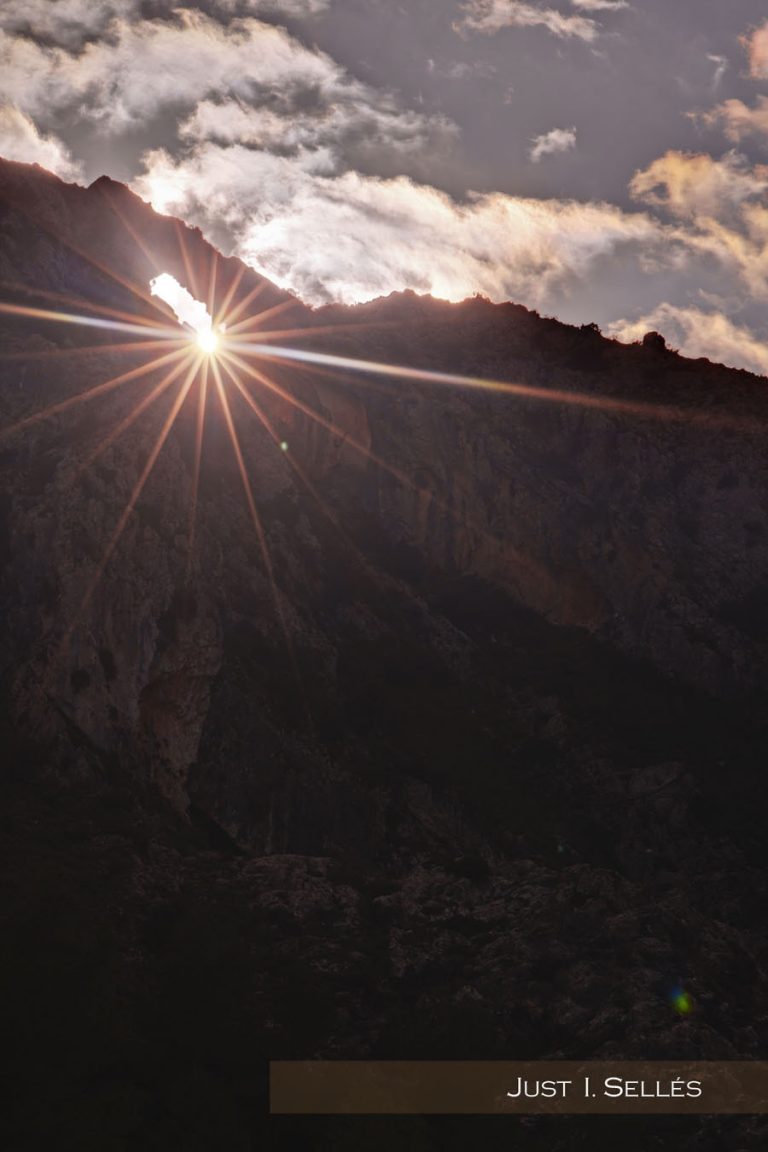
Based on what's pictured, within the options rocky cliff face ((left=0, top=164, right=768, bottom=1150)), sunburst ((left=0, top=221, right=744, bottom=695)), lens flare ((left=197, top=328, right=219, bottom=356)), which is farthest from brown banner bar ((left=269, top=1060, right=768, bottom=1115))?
lens flare ((left=197, top=328, right=219, bottom=356))

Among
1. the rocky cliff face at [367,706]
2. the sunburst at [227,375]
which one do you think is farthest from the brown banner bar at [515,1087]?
the sunburst at [227,375]

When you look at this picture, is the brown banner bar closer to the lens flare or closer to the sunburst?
the sunburst

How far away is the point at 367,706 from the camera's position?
54312 millimetres

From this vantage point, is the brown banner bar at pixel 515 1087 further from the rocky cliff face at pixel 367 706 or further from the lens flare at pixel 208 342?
the lens flare at pixel 208 342

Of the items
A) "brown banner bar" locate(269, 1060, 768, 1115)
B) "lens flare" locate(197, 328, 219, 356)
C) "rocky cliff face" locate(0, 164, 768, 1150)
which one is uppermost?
"lens flare" locate(197, 328, 219, 356)

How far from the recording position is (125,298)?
248 feet

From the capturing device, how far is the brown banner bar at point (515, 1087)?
86.2 ft

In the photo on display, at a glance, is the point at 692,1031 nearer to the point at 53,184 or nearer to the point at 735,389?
the point at 735,389

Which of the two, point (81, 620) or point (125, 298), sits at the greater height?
point (125, 298)

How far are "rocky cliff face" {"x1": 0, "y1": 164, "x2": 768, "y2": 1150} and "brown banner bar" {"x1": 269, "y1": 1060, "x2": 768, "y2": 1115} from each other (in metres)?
0.82

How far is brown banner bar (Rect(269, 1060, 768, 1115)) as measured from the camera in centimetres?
2628

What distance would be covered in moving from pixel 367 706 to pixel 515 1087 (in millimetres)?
28258

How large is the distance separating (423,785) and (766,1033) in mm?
22574

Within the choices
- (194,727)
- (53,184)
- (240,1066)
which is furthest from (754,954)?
(53,184)
